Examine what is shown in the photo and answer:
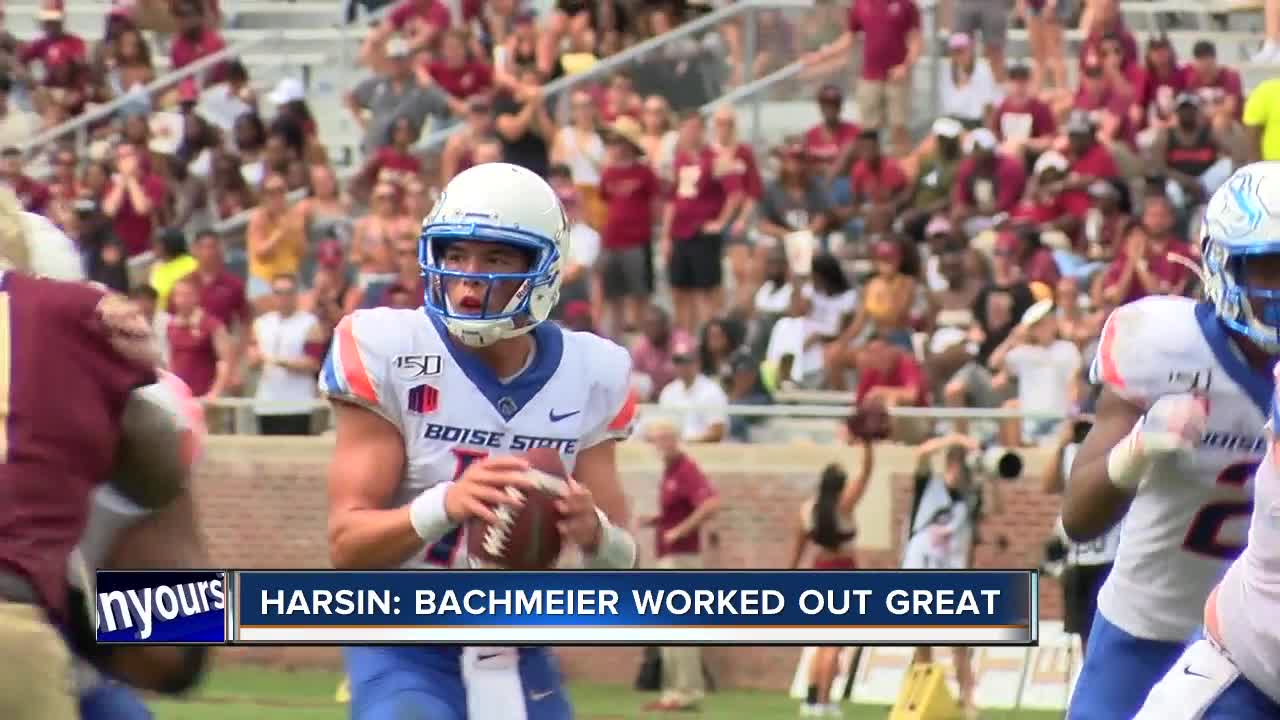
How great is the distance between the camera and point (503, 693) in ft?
18.8

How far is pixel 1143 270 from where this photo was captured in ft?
48.9

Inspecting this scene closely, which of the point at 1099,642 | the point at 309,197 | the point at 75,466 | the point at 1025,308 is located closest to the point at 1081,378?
the point at 1025,308

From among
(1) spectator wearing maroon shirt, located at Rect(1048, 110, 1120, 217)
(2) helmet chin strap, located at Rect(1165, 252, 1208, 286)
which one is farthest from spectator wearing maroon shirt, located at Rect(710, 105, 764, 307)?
(2) helmet chin strap, located at Rect(1165, 252, 1208, 286)

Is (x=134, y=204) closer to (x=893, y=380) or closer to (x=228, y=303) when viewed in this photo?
(x=228, y=303)

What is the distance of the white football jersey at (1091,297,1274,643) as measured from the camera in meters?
6.12

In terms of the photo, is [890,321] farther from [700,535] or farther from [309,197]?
[309,197]

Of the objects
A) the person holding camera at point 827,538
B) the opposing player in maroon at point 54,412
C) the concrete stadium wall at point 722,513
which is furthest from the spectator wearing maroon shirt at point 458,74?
the opposing player in maroon at point 54,412

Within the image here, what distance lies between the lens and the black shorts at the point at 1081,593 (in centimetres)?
1122

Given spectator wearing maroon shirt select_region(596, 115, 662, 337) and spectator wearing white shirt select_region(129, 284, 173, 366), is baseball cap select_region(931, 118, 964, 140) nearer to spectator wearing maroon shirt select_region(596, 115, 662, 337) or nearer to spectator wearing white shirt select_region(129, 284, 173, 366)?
spectator wearing maroon shirt select_region(596, 115, 662, 337)

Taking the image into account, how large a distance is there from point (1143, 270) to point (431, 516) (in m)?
9.81

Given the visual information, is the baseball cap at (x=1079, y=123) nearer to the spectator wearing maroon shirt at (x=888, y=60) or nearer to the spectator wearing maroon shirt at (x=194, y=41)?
the spectator wearing maroon shirt at (x=888, y=60)

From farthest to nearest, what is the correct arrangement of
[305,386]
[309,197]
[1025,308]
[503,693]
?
[309,197] < [305,386] < [1025,308] < [503,693]

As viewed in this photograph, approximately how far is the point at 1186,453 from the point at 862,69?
12.6 meters

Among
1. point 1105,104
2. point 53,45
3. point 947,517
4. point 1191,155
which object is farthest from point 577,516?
point 53,45
